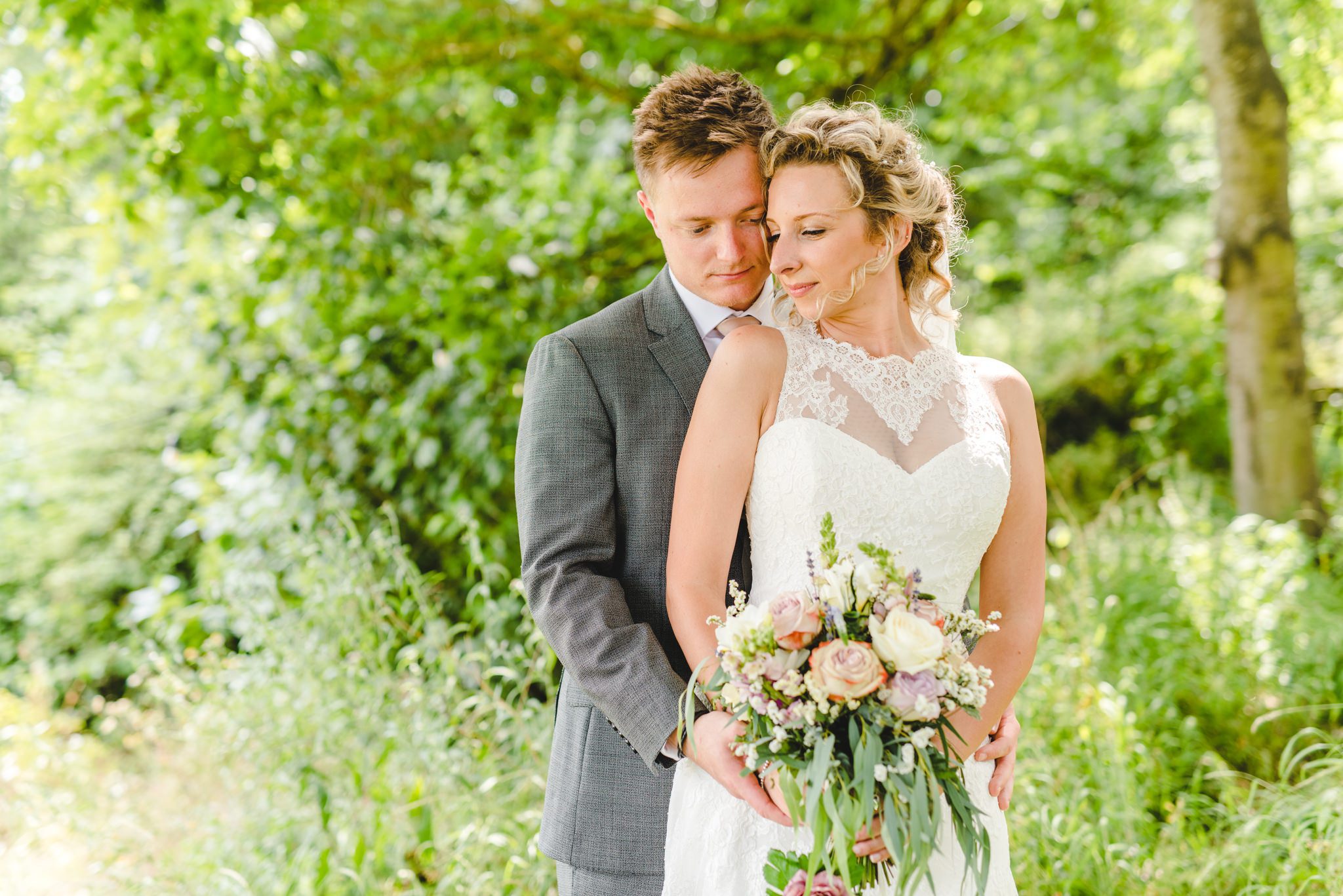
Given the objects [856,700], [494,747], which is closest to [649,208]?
[856,700]

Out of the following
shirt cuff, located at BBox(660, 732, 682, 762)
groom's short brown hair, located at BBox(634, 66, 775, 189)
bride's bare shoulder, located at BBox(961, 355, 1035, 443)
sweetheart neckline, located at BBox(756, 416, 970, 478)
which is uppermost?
groom's short brown hair, located at BBox(634, 66, 775, 189)

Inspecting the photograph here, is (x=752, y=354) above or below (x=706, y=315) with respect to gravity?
below

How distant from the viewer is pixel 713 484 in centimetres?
178

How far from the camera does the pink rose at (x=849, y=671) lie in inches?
51.5

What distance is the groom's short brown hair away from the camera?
1959mm

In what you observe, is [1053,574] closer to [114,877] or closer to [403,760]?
[403,760]

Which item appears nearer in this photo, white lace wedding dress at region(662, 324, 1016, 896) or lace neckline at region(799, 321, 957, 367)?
white lace wedding dress at region(662, 324, 1016, 896)

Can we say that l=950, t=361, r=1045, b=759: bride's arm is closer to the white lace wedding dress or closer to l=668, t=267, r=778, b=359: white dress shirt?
the white lace wedding dress

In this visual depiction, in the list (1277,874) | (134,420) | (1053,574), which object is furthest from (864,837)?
(134,420)

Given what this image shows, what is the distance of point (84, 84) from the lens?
406cm

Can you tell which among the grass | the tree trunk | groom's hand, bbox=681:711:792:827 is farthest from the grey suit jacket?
the tree trunk

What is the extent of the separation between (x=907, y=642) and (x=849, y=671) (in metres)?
0.09

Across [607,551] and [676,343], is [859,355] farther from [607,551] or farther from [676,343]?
[607,551]

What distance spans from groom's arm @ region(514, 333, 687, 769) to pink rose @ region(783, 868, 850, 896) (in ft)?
1.07
